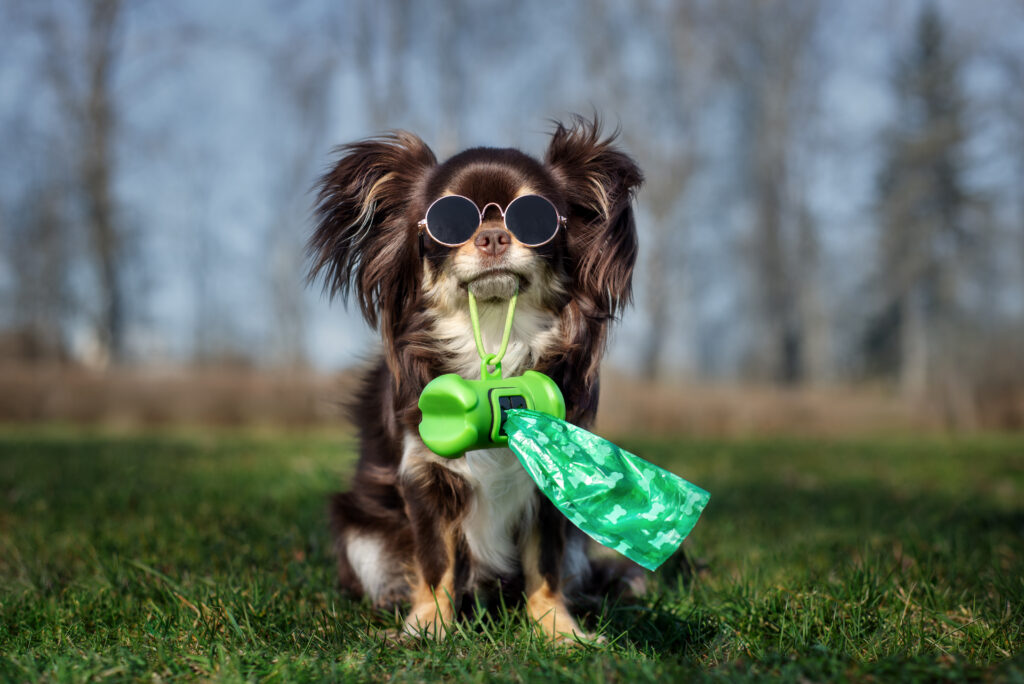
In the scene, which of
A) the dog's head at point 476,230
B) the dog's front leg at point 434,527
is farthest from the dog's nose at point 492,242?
the dog's front leg at point 434,527

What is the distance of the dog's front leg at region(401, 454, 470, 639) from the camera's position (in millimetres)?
2537

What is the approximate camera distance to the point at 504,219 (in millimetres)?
2416

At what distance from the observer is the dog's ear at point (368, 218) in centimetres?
271

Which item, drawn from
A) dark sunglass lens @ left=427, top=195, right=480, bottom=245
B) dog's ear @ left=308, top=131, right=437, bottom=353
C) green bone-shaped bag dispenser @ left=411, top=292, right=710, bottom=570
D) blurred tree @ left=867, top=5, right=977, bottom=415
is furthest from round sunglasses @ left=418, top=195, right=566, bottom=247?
blurred tree @ left=867, top=5, right=977, bottom=415

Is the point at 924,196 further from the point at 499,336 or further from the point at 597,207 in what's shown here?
the point at 499,336

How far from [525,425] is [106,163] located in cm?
1708

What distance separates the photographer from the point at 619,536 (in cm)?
176

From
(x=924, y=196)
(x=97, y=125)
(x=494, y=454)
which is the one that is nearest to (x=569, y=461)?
(x=494, y=454)

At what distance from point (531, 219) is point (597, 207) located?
38 cm

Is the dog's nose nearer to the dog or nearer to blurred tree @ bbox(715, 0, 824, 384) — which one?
the dog

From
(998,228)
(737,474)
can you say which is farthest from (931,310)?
(737,474)

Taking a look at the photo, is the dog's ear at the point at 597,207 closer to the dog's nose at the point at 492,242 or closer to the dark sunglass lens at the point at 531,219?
the dark sunglass lens at the point at 531,219

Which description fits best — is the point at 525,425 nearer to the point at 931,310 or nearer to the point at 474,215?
the point at 474,215

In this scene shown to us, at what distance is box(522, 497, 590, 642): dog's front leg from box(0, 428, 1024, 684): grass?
0.13m
